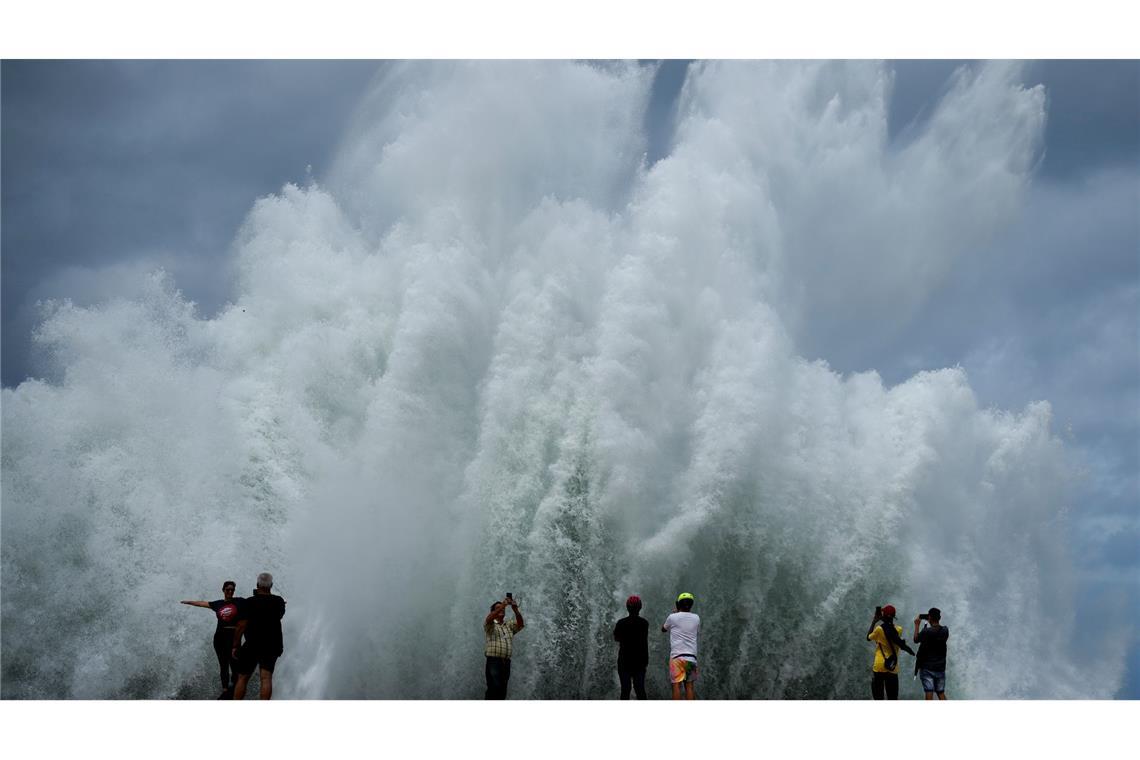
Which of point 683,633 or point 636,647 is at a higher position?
point 683,633

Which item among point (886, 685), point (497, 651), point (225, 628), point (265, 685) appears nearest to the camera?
point (265, 685)

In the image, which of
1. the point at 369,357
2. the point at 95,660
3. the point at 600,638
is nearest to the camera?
the point at 95,660

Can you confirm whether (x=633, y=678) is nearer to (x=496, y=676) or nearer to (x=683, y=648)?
(x=683, y=648)

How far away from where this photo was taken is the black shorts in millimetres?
11875

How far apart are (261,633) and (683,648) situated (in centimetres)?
537

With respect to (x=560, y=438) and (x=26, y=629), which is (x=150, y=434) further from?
(x=560, y=438)

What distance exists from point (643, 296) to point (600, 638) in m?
7.03

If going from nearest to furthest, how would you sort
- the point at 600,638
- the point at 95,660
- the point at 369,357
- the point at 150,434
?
1. the point at 95,660
2. the point at 600,638
3. the point at 150,434
4. the point at 369,357

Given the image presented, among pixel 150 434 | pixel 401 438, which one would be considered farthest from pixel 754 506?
pixel 150 434

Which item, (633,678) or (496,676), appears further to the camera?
(496,676)

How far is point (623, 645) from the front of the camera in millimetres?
12719

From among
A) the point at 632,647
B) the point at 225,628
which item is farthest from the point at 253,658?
the point at 632,647

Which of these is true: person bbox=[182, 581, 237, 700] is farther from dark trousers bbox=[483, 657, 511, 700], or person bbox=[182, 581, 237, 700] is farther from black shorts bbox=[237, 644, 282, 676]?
dark trousers bbox=[483, 657, 511, 700]

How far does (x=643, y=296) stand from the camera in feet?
65.5
